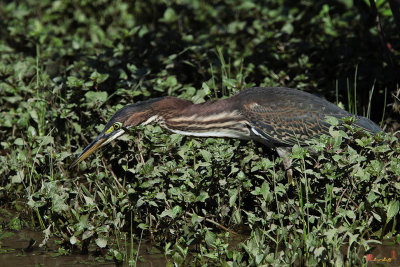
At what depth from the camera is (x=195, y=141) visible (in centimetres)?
562

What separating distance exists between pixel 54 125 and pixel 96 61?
1124mm

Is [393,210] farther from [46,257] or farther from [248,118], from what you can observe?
[46,257]

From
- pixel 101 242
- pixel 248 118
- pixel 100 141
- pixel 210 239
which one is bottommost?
pixel 101 242

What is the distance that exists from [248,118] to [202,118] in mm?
414

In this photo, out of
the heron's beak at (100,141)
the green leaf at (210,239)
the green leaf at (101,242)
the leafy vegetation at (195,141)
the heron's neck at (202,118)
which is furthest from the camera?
the heron's neck at (202,118)

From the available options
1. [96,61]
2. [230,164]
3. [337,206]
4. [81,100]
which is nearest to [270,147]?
[230,164]

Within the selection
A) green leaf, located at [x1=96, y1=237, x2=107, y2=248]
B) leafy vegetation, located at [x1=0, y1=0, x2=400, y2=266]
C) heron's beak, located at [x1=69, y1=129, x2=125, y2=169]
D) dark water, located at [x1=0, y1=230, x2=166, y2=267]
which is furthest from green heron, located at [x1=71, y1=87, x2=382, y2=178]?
green leaf, located at [x1=96, y1=237, x2=107, y2=248]

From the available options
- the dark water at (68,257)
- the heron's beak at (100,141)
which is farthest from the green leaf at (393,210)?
the heron's beak at (100,141)

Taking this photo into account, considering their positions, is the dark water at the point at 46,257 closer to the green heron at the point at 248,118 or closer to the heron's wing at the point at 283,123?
the green heron at the point at 248,118

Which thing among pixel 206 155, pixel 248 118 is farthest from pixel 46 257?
pixel 248 118

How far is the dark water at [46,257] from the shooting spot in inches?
177

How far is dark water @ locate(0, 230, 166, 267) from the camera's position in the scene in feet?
14.8

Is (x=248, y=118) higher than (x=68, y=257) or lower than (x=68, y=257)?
higher

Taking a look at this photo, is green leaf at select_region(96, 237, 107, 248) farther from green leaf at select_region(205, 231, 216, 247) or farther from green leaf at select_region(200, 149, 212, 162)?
green leaf at select_region(200, 149, 212, 162)
